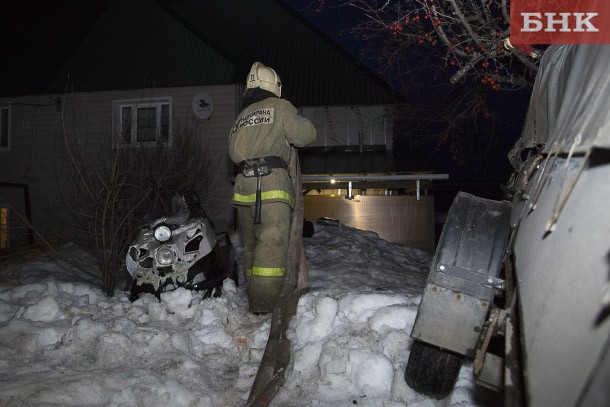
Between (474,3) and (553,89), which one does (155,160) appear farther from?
(553,89)

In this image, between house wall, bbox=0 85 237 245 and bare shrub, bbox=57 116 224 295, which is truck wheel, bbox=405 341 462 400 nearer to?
bare shrub, bbox=57 116 224 295

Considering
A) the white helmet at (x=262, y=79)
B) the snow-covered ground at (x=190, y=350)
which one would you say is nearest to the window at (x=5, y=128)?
the snow-covered ground at (x=190, y=350)

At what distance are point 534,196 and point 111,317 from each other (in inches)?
136

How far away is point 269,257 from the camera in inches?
159

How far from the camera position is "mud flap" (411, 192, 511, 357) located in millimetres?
2223

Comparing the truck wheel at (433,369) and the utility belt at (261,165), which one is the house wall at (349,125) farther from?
the truck wheel at (433,369)

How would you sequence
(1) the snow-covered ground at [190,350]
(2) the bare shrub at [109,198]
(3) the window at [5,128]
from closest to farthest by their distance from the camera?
(1) the snow-covered ground at [190,350], (2) the bare shrub at [109,198], (3) the window at [5,128]

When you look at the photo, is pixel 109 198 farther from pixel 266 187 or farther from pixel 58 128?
pixel 58 128

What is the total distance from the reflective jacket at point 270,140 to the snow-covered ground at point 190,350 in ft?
3.41

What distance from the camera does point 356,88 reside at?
1398cm

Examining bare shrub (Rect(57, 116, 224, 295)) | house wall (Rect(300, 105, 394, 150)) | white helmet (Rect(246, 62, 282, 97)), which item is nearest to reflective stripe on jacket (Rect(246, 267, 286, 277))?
bare shrub (Rect(57, 116, 224, 295))

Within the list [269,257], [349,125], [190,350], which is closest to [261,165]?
[269,257]

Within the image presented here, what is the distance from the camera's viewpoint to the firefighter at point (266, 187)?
4039mm

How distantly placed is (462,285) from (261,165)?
7.79 ft
